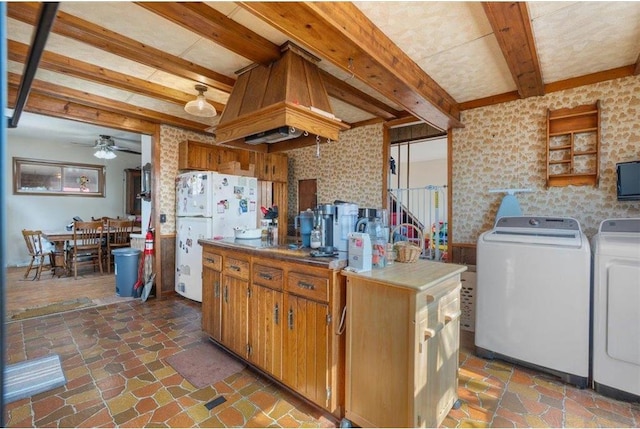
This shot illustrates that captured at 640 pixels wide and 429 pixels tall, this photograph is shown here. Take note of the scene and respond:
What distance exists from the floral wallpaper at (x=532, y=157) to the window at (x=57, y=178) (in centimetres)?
795

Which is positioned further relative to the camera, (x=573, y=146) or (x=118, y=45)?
(x=573, y=146)

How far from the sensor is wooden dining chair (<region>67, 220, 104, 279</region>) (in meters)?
5.17

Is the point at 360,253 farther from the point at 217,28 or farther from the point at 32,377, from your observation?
the point at 32,377

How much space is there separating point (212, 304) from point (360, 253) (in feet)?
5.78

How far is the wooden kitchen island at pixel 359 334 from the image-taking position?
1.53 metres

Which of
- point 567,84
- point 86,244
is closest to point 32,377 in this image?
point 86,244

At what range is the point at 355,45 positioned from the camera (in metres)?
1.87

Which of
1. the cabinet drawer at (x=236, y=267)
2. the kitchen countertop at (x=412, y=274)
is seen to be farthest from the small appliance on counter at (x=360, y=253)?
the cabinet drawer at (x=236, y=267)

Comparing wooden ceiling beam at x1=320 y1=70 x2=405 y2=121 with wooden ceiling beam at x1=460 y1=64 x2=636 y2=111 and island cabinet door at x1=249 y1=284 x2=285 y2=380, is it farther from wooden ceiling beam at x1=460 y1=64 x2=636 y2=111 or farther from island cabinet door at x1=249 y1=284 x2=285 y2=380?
island cabinet door at x1=249 y1=284 x2=285 y2=380

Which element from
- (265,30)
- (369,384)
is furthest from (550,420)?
(265,30)

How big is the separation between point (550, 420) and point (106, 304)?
4.82 m


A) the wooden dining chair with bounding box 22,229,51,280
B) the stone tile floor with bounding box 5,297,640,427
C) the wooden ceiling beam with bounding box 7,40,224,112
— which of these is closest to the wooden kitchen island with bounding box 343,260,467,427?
the stone tile floor with bounding box 5,297,640,427

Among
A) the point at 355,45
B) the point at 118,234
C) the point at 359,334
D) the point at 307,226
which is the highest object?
the point at 355,45

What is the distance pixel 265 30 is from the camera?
2139 millimetres
